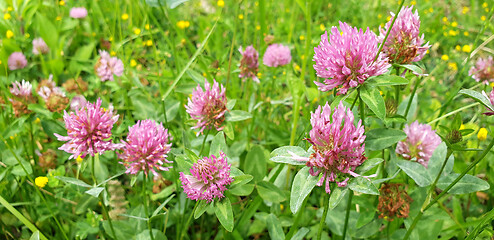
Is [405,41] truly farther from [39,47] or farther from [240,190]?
[39,47]

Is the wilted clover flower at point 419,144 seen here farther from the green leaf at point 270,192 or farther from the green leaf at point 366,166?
the green leaf at point 366,166

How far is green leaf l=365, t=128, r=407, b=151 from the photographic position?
42.6 inches

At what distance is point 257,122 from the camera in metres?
2.22

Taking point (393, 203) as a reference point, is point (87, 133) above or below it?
above

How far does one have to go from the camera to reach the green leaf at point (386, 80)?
977mm

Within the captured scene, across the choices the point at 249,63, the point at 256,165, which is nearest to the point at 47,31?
the point at 249,63

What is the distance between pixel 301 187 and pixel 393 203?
0.61 meters

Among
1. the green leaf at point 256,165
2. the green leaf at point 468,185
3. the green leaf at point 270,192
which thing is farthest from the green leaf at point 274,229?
the green leaf at point 468,185

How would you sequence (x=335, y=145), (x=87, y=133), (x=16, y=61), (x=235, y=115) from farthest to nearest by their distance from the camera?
(x=16, y=61) < (x=235, y=115) < (x=87, y=133) < (x=335, y=145)

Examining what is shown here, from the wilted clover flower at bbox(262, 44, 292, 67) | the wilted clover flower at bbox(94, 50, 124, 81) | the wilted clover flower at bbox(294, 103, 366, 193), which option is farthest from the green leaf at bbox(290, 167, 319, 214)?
the wilted clover flower at bbox(94, 50, 124, 81)

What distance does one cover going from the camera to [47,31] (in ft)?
9.20

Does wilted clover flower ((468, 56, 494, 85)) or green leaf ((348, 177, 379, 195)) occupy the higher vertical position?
green leaf ((348, 177, 379, 195))

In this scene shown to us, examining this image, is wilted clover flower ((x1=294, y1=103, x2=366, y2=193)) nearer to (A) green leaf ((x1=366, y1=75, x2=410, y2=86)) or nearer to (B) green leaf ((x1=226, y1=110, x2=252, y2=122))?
(A) green leaf ((x1=366, y1=75, x2=410, y2=86))

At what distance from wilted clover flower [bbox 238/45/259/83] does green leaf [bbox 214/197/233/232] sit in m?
0.94
